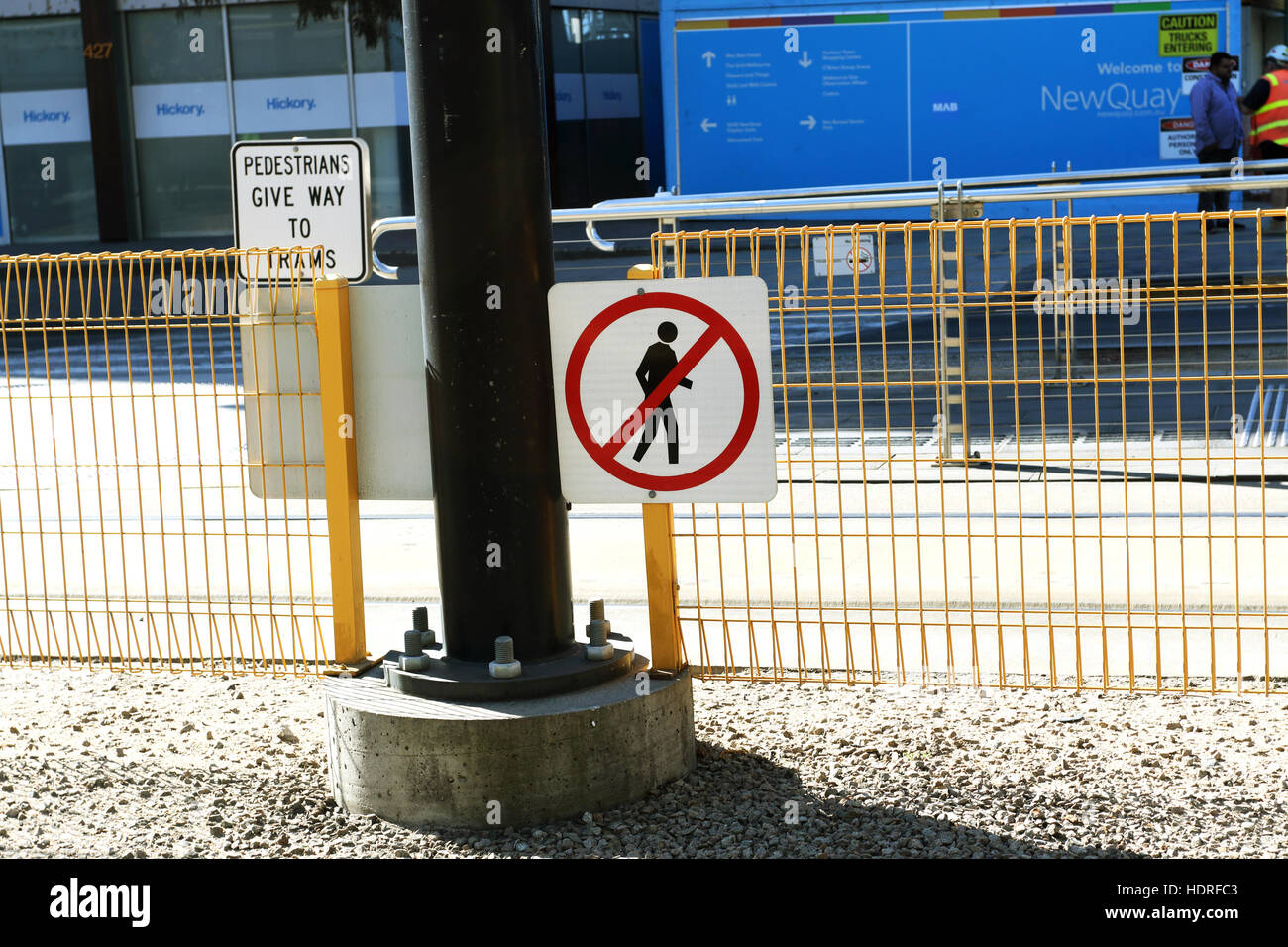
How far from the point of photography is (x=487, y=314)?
442cm

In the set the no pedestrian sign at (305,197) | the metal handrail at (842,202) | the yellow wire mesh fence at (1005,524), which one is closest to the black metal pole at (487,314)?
the yellow wire mesh fence at (1005,524)

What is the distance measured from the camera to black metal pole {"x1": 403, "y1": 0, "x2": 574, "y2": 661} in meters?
4.34

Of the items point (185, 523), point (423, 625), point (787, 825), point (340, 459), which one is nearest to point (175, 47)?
point (185, 523)

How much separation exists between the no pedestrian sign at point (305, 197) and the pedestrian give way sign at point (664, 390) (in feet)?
9.93

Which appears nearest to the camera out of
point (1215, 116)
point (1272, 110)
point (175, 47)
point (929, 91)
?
point (1272, 110)

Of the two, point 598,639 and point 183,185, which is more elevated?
point 183,185

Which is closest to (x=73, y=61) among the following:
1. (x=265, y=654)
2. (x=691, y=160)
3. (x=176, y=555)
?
(x=691, y=160)

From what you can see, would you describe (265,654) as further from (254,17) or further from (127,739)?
(254,17)

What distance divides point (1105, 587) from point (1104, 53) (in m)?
17.2

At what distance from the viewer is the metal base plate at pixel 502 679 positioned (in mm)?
4434

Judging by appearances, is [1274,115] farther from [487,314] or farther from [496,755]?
[496,755]

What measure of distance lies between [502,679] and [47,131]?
2346 centimetres

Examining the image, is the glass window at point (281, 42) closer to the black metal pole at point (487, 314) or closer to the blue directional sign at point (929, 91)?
the blue directional sign at point (929, 91)
